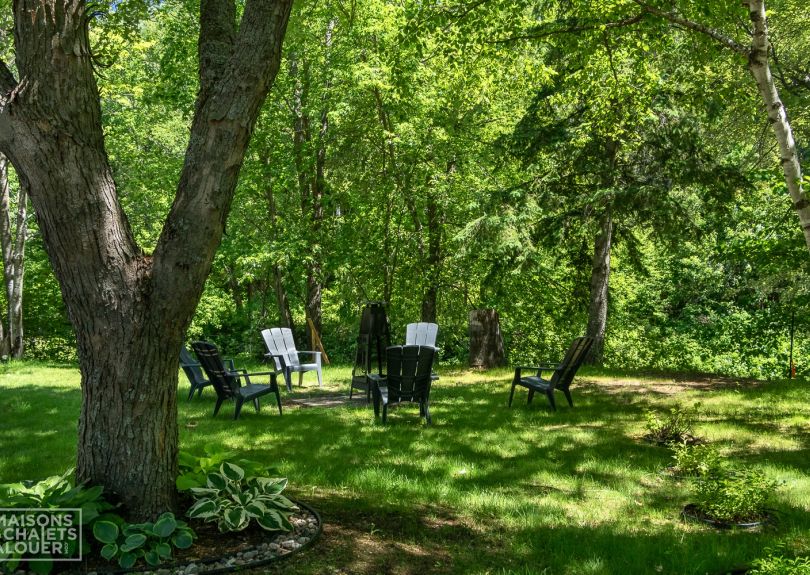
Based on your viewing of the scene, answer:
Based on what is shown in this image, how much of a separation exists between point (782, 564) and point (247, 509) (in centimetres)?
273

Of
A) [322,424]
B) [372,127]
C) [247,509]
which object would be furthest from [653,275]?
[247,509]

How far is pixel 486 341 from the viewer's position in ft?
46.3

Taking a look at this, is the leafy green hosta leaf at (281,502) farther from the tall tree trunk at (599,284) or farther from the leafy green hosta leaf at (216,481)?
the tall tree trunk at (599,284)

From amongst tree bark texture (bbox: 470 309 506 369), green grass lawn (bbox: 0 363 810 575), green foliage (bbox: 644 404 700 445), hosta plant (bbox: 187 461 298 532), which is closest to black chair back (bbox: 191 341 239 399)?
green grass lawn (bbox: 0 363 810 575)

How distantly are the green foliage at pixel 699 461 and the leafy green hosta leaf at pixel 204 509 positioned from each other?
3.23 meters

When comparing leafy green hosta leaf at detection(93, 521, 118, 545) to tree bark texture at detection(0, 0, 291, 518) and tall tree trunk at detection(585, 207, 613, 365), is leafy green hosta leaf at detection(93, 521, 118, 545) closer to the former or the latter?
tree bark texture at detection(0, 0, 291, 518)

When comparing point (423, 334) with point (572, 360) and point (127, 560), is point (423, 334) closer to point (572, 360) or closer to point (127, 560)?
point (572, 360)

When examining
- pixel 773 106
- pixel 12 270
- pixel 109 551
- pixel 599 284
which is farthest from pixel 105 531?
pixel 12 270

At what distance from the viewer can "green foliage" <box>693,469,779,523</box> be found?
449 centimetres

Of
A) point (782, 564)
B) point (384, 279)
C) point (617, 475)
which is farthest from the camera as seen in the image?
point (384, 279)

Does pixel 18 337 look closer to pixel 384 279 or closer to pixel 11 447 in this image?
pixel 384 279

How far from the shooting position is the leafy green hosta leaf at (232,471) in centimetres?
432

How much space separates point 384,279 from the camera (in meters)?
16.8

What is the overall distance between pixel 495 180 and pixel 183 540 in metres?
13.8
